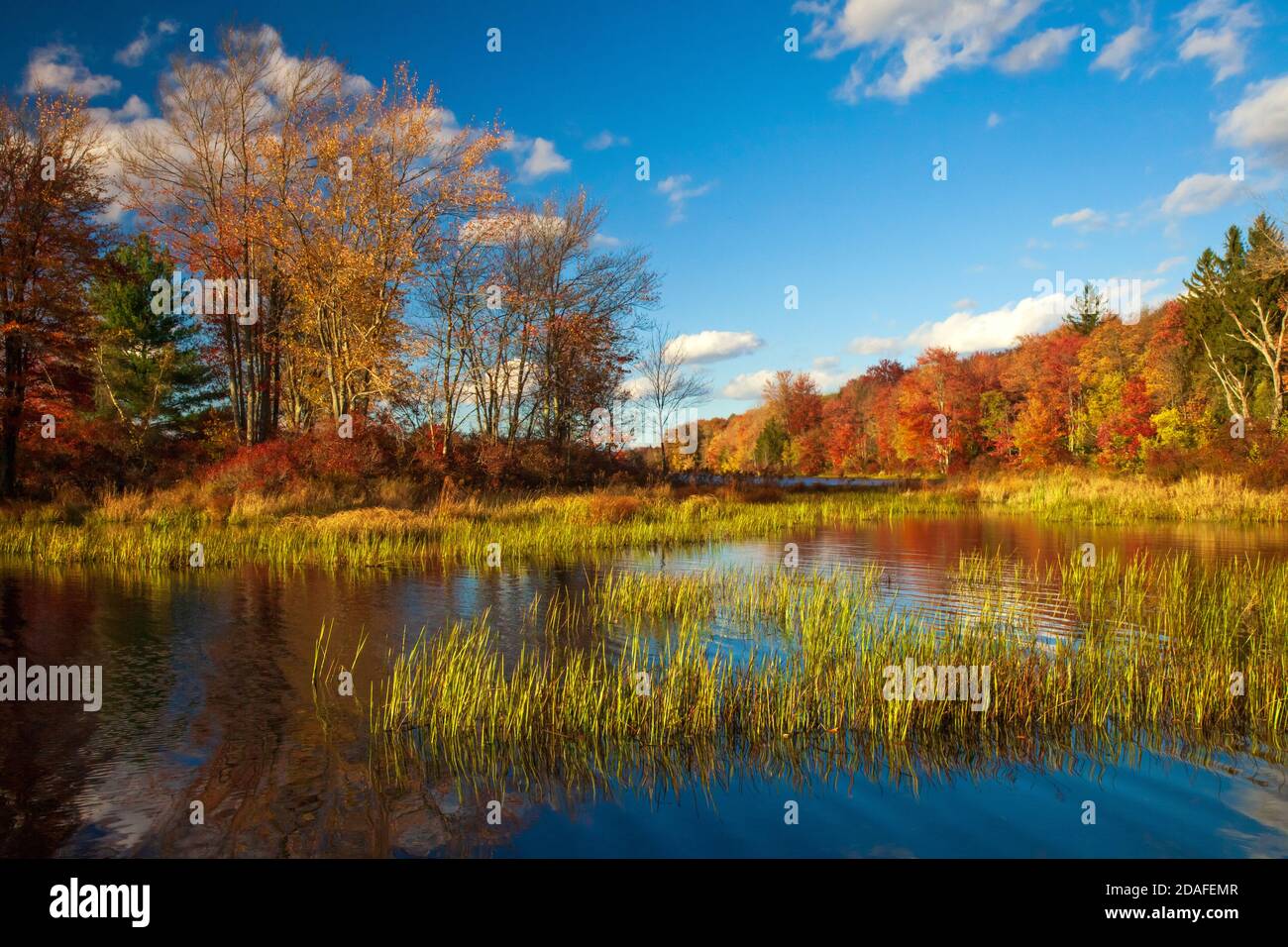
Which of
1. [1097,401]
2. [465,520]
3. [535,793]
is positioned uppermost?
[1097,401]

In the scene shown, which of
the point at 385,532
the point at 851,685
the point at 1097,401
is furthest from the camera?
the point at 1097,401

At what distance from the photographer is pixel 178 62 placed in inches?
1064

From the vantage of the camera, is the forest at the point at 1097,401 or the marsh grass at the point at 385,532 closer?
the marsh grass at the point at 385,532

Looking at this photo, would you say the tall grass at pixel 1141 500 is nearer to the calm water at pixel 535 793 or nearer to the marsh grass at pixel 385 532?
the marsh grass at pixel 385 532

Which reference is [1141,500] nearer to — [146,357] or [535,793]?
→ [535,793]

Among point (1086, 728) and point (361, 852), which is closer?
point (361, 852)

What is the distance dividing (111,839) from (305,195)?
2741cm

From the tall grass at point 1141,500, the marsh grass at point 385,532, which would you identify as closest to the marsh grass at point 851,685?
the marsh grass at point 385,532

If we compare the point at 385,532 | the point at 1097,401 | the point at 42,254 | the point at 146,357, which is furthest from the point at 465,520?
the point at 1097,401

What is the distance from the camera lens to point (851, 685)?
6.67 m

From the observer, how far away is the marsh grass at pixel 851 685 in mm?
6355

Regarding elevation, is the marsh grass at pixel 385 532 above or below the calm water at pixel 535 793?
above
